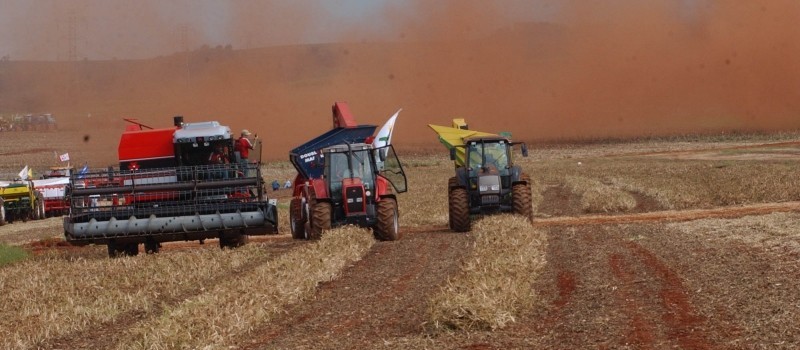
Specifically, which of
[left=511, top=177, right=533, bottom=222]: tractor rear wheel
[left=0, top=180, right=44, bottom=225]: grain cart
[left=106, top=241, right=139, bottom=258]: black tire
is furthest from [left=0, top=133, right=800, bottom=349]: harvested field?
[left=0, top=180, right=44, bottom=225]: grain cart

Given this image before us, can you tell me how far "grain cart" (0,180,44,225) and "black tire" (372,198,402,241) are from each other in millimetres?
22510

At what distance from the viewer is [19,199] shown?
3997 centimetres

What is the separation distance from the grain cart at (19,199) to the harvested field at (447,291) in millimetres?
15140

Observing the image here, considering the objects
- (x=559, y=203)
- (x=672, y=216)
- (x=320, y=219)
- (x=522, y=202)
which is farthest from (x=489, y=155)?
(x=559, y=203)

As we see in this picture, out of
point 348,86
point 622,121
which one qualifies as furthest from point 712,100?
point 348,86

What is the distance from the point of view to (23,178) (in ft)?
141

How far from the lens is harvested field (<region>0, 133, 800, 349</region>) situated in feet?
33.6

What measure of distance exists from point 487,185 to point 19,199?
22.4 meters

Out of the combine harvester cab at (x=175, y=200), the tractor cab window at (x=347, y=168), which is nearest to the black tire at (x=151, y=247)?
the combine harvester cab at (x=175, y=200)

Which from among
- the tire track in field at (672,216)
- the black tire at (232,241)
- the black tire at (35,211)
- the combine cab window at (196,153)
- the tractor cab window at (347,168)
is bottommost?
the tire track in field at (672,216)

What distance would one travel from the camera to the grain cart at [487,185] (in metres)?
24.4

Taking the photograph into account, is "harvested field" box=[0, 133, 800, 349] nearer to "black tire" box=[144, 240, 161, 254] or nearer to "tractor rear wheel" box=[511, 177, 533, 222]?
"tractor rear wheel" box=[511, 177, 533, 222]

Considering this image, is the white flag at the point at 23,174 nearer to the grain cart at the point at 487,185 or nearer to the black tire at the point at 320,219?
the grain cart at the point at 487,185

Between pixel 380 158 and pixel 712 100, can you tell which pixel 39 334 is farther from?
pixel 712 100
